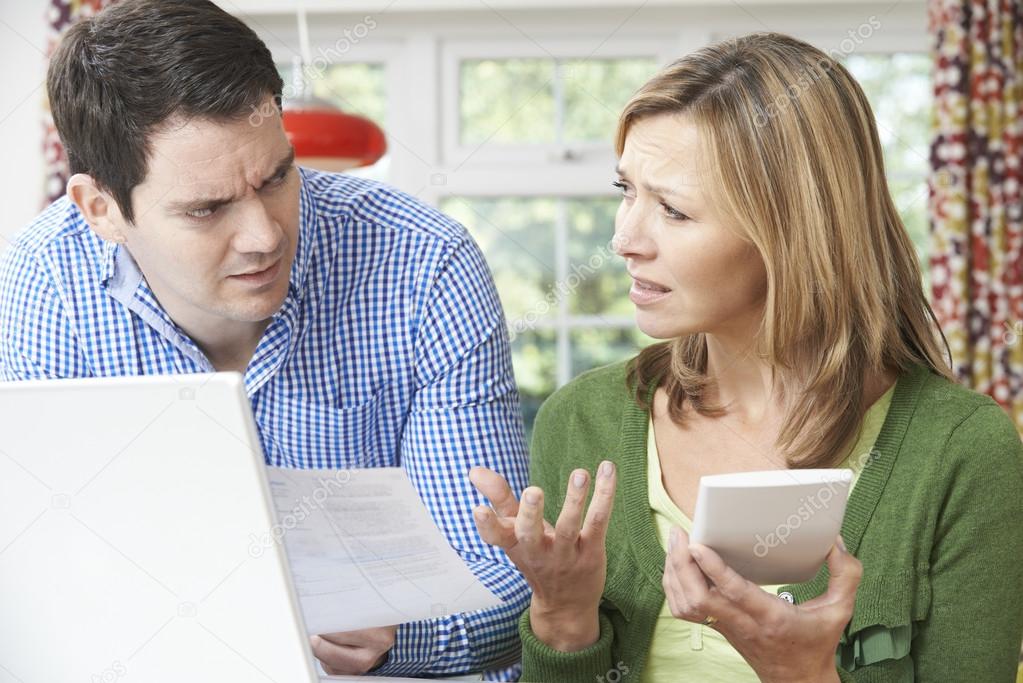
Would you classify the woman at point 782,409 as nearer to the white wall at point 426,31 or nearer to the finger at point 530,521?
the finger at point 530,521

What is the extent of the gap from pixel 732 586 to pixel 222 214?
745mm

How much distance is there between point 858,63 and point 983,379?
44.1 inches

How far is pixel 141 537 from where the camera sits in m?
0.75

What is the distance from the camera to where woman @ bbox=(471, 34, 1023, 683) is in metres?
1.20

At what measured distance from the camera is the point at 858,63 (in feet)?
12.2

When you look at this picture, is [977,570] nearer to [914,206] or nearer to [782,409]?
[782,409]

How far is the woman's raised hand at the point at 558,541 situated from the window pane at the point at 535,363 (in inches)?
101

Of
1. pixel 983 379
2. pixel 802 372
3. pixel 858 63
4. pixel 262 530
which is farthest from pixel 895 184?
pixel 262 530

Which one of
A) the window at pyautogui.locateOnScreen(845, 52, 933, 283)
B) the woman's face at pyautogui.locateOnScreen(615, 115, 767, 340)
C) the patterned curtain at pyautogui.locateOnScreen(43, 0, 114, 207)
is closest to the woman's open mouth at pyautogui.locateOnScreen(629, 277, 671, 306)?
the woman's face at pyautogui.locateOnScreen(615, 115, 767, 340)

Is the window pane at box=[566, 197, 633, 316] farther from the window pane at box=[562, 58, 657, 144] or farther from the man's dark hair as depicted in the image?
the man's dark hair

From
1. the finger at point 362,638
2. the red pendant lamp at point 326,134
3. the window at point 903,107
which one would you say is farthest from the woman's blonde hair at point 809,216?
the window at point 903,107

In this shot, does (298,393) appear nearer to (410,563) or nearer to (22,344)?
(22,344)

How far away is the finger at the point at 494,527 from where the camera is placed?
1.05 m

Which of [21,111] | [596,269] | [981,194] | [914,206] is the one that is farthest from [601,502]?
[21,111]
